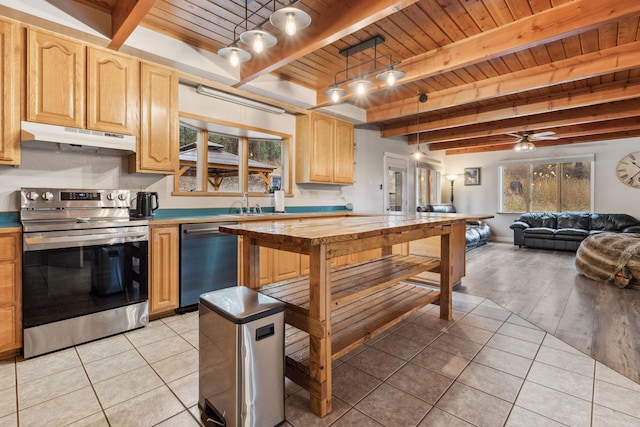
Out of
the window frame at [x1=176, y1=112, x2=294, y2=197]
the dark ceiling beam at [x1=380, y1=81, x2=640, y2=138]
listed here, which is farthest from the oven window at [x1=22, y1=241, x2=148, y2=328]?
the dark ceiling beam at [x1=380, y1=81, x2=640, y2=138]

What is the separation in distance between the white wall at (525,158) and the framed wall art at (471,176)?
11 cm

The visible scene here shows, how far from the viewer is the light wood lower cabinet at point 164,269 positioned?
2805 mm

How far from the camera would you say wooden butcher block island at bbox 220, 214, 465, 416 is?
5.27 feet

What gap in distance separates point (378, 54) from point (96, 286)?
341 cm

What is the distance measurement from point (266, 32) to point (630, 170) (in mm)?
8412

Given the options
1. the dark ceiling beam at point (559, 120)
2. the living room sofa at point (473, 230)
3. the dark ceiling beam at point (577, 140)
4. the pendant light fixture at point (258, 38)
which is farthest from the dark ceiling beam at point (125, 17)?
the dark ceiling beam at point (577, 140)

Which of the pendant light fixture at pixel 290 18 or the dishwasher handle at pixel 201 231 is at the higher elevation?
the pendant light fixture at pixel 290 18

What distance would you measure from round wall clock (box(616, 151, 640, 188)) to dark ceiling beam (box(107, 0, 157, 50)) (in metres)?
9.03

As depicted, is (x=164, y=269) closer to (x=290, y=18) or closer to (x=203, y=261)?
(x=203, y=261)

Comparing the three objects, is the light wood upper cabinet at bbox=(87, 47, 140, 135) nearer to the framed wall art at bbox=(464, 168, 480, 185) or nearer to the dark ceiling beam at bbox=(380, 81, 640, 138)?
the dark ceiling beam at bbox=(380, 81, 640, 138)

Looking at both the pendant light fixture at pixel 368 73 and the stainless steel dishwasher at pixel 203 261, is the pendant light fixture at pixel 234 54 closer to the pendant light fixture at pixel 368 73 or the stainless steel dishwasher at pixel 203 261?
the pendant light fixture at pixel 368 73

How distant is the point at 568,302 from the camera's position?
11.2 ft

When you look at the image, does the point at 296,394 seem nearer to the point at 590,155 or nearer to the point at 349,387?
the point at 349,387

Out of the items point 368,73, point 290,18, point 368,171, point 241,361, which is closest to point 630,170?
point 368,171
